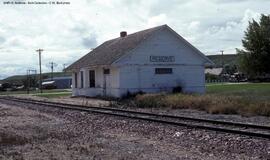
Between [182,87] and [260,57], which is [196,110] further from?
[260,57]

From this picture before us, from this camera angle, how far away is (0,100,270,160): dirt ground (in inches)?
432

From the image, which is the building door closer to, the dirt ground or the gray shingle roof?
the gray shingle roof

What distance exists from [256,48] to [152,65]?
98.2 feet

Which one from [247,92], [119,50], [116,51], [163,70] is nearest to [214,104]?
[163,70]

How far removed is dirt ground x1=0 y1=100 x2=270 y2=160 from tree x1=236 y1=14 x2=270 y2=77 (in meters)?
50.4

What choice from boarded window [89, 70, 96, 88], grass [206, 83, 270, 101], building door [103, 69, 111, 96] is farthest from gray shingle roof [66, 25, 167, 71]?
grass [206, 83, 270, 101]

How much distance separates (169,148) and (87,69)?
34.9m

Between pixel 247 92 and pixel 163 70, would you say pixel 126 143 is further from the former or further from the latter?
pixel 247 92

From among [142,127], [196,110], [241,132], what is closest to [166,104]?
[196,110]

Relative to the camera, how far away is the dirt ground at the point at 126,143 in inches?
432

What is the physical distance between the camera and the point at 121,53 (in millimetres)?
39469

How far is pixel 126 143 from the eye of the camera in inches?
514

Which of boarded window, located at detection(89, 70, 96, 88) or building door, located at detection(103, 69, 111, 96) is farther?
boarded window, located at detection(89, 70, 96, 88)

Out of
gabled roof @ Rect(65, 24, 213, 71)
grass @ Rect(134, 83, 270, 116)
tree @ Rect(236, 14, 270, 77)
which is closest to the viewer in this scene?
grass @ Rect(134, 83, 270, 116)
